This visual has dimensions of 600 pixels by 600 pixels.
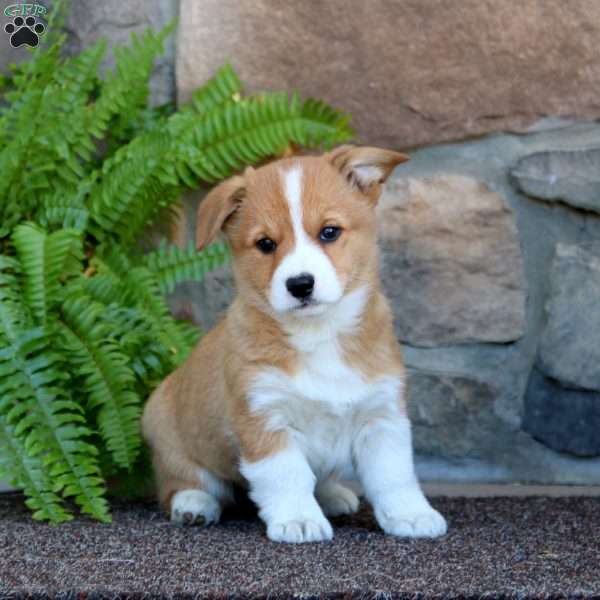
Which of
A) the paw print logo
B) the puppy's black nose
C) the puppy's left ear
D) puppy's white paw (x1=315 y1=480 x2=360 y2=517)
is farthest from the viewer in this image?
the paw print logo

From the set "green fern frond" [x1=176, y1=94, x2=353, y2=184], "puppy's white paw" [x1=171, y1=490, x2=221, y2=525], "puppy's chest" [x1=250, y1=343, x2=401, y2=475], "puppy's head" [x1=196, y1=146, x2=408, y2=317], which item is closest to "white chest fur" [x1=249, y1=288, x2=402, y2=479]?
"puppy's chest" [x1=250, y1=343, x2=401, y2=475]

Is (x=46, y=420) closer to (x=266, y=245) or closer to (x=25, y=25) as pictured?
(x=266, y=245)

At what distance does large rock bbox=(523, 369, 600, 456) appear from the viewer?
388 cm

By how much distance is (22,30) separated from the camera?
170 inches

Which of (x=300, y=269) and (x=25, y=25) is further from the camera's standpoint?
(x=25, y=25)

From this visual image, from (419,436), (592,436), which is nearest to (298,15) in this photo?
(419,436)

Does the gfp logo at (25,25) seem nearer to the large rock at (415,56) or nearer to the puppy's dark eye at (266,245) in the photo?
the large rock at (415,56)

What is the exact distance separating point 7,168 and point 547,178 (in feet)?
6.50

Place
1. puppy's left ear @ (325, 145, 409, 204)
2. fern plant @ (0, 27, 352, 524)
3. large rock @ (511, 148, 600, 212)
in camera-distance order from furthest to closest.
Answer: large rock @ (511, 148, 600, 212)
fern plant @ (0, 27, 352, 524)
puppy's left ear @ (325, 145, 409, 204)

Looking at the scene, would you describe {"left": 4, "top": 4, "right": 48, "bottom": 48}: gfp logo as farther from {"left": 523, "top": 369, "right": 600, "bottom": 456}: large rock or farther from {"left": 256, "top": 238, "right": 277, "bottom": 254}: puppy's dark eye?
{"left": 523, "top": 369, "right": 600, "bottom": 456}: large rock

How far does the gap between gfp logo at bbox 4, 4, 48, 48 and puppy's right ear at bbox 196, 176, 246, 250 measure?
160 cm

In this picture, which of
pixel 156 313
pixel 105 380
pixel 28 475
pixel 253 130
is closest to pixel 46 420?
pixel 28 475

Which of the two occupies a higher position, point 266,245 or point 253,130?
point 253,130

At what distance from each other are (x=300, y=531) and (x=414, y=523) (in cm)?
34
